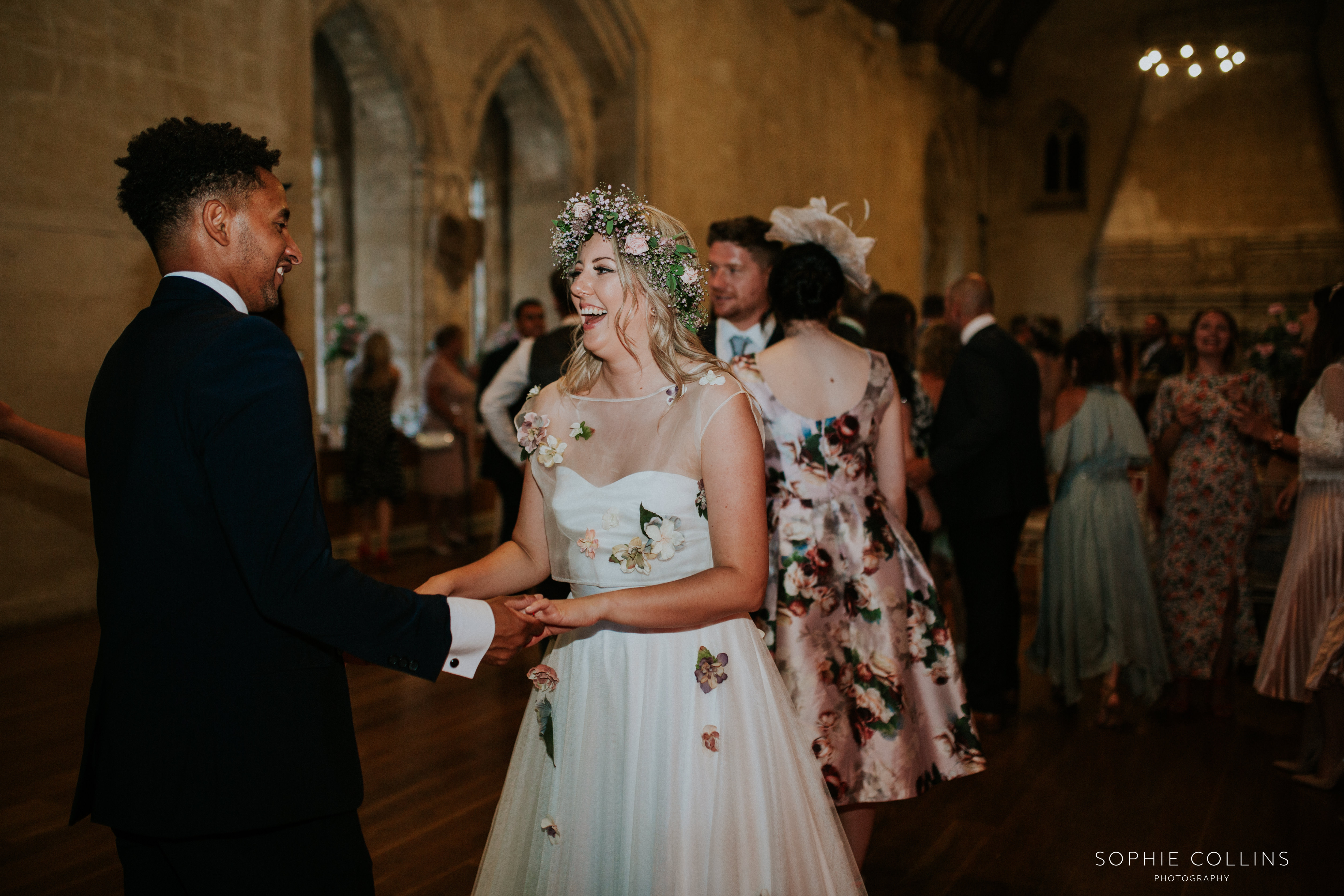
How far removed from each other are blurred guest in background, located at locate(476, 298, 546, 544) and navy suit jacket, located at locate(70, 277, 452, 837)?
303 cm

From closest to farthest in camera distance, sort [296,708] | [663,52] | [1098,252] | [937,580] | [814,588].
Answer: [296,708] → [814,588] → [937,580] → [663,52] → [1098,252]

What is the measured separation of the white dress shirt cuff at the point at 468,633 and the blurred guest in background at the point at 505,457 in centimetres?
290

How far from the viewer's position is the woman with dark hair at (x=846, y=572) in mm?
2328

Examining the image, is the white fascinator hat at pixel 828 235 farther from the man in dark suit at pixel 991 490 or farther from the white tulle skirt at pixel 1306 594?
the white tulle skirt at pixel 1306 594

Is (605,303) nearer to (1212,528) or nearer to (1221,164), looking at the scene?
(1212,528)

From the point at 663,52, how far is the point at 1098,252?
8.72 metres

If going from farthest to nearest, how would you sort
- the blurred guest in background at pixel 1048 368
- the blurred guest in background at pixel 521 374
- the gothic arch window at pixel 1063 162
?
1. the gothic arch window at pixel 1063 162
2. the blurred guest in background at pixel 1048 368
3. the blurred guest in background at pixel 521 374

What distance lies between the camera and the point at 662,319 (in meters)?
1.77

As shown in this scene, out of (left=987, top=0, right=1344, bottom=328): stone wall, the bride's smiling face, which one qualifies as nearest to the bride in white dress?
the bride's smiling face

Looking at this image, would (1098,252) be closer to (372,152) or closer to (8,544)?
(372,152)

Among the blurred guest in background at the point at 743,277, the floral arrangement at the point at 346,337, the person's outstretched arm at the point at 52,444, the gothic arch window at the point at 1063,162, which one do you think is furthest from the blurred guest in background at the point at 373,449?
the gothic arch window at the point at 1063,162

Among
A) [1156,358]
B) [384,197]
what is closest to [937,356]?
[384,197]

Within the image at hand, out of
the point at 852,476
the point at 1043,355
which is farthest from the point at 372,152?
the point at 852,476

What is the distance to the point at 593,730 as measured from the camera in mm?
1654
